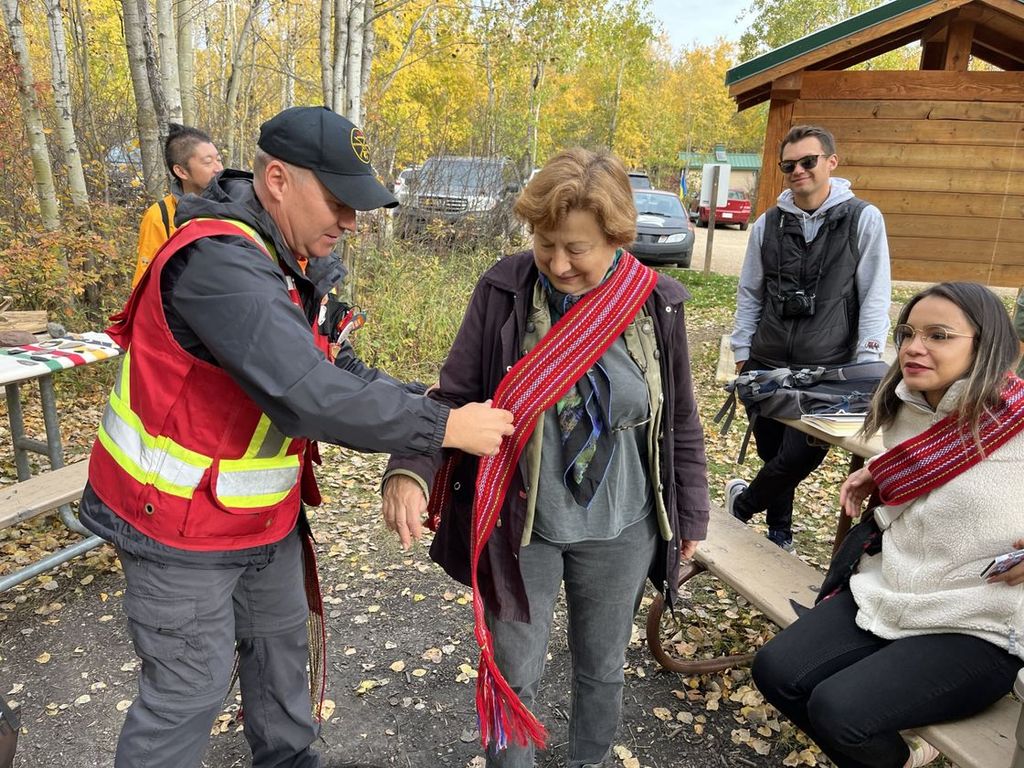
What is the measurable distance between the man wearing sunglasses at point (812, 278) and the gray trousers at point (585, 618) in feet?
5.61

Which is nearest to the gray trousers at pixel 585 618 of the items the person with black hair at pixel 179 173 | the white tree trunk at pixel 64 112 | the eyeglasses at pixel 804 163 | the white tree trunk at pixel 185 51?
the eyeglasses at pixel 804 163

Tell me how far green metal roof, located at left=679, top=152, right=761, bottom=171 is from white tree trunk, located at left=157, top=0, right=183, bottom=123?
38.4 metres

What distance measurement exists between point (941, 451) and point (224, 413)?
199 cm

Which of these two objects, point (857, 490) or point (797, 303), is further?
point (797, 303)

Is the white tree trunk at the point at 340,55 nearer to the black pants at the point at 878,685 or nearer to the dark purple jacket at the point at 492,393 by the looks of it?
Result: the dark purple jacket at the point at 492,393

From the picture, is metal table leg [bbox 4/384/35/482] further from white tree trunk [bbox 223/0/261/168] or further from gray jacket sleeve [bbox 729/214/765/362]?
white tree trunk [bbox 223/0/261/168]

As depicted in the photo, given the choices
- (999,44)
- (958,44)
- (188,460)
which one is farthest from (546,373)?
(999,44)

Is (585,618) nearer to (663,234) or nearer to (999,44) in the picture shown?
(999,44)

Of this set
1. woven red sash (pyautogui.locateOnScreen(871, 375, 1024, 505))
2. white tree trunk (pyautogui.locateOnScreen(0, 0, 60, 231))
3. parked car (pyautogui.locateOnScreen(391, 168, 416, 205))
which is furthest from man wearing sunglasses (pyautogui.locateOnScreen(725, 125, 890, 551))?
white tree trunk (pyautogui.locateOnScreen(0, 0, 60, 231))

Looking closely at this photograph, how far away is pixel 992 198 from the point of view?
6148 mm

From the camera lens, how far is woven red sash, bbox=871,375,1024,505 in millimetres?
2004

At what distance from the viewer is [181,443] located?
1618 millimetres

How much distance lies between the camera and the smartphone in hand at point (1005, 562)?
1877 millimetres

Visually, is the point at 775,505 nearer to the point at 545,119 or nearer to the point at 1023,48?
the point at 1023,48
